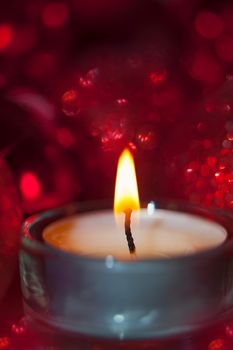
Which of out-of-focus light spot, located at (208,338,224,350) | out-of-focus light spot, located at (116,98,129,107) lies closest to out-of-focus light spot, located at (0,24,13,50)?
out-of-focus light spot, located at (116,98,129,107)

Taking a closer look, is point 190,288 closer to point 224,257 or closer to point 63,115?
point 224,257

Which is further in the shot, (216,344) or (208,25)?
(208,25)

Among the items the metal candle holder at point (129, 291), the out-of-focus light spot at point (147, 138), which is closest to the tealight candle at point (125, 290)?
the metal candle holder at point (129, 291)

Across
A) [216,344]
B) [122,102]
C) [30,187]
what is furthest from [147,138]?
[216,344]

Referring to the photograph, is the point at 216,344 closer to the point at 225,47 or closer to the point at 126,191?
the point at 126,191

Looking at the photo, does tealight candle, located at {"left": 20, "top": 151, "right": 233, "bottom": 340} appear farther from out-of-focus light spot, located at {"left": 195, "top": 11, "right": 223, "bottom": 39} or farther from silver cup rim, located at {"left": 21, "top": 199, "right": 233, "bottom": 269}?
out-of-focus light spot, located at {"left": 195, "top": 11, "right": 223, "bottom": 39}

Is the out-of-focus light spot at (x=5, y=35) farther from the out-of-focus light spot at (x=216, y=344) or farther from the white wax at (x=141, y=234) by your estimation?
the out-of-focus light spot at (x=216, y=344)
